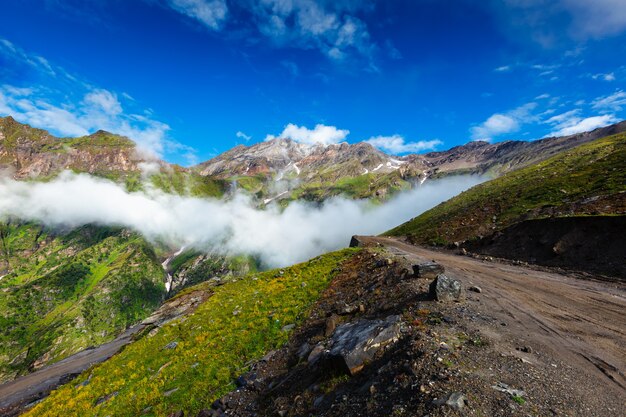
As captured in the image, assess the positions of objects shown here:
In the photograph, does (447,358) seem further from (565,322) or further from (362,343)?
A: (565,322)

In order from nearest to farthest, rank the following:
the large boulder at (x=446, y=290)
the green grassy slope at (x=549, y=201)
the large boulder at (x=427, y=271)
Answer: the large boulder at (x=446, y=290), the large boulder at (x=427, y=271), the green grassy slope at (x=549, y=201)

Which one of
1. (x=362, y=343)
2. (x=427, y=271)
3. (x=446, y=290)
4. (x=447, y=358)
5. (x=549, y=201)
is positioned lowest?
(x=362, y=343)

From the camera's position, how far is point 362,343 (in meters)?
13.8

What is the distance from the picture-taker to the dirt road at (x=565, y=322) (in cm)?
1270

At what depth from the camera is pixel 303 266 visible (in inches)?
1767

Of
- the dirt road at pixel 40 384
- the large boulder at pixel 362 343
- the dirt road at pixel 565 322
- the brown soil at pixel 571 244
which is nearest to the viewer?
the dirt road at pixel 565 322

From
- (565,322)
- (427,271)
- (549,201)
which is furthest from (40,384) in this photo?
(549,201)

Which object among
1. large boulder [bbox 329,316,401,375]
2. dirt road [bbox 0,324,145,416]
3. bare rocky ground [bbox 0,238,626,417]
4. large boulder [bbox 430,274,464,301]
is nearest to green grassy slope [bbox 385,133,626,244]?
bare rocky ground [bbox 0,238,626,417]

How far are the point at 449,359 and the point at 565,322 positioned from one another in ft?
37.8

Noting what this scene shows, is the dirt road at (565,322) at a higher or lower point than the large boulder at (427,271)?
lower

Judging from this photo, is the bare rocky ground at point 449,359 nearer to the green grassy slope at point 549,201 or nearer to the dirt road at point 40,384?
the green grassy slope at point 549,201

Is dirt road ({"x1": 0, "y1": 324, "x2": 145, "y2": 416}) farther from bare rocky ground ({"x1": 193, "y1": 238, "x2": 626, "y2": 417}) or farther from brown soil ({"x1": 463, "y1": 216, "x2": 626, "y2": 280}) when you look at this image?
brown soil ({"x1": 463, "y1": 216, "x2": 626, "y2": 280})

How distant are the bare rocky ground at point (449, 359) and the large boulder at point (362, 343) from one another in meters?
0.05

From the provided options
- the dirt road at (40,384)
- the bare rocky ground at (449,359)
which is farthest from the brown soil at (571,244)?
the dirt road at (40,384)
